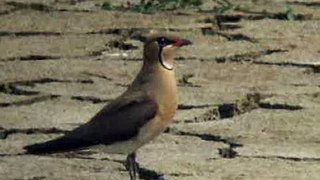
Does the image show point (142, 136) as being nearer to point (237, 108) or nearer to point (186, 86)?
point (237, 108)

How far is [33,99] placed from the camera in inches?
328

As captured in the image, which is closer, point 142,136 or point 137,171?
point 142,136

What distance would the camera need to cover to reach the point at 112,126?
21.7ft

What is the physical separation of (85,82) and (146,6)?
228 centimetres

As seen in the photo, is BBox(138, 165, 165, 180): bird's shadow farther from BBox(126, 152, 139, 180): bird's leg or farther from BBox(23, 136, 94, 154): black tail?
BBox(23, 136, 94, 154): black tail

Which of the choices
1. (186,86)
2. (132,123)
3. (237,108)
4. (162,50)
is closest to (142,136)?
(132,123)

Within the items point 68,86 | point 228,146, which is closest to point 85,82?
point 68,86

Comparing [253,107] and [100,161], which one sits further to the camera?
[253,107]

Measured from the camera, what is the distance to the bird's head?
6902 millimetres

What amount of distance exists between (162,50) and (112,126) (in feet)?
1.67

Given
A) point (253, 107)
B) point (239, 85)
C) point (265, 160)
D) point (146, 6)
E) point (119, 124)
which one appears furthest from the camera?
point (146, 6)

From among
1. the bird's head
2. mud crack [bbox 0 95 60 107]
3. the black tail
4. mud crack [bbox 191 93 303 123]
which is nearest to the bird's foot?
the black tail

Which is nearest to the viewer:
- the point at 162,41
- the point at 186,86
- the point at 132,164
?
the point at 132,164

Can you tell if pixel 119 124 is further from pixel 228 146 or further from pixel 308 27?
pixel 308 27
